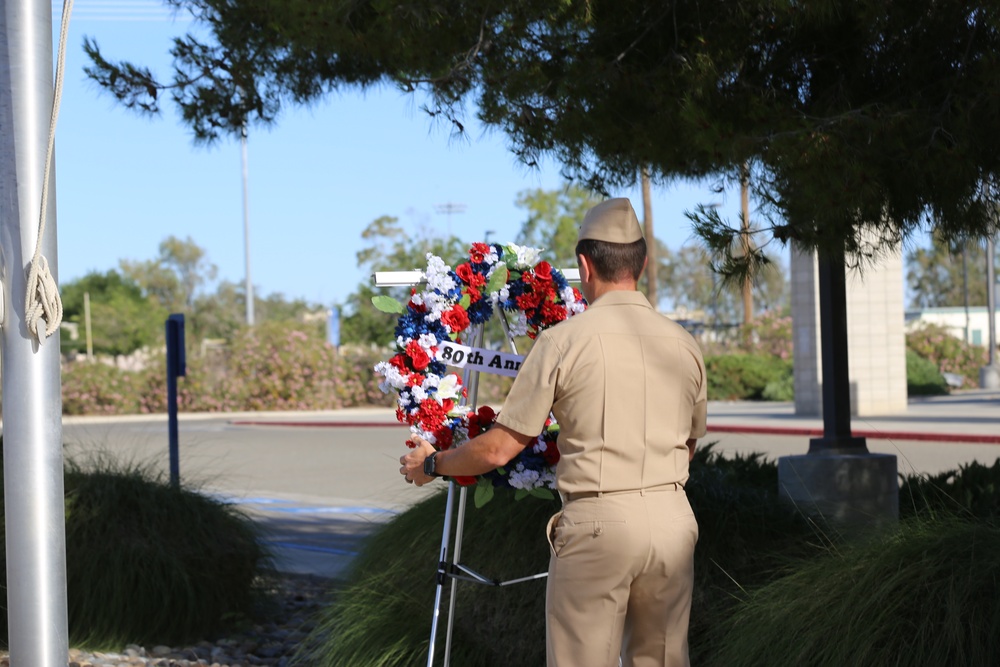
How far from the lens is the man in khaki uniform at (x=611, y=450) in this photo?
3186 millimetres

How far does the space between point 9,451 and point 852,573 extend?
2.82 m

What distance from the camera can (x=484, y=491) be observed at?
420 cm

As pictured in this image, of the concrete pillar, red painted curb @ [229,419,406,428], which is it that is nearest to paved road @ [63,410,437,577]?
red painted curb @ [229,419,406,428]

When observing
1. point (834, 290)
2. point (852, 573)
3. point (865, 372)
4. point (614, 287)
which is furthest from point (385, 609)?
point (865, 372)

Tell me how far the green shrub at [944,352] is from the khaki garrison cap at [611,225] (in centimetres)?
3605

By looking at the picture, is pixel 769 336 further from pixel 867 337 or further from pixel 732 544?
pixel 732 544

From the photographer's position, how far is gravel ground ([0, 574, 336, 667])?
5.86 metres

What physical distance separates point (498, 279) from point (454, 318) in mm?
247

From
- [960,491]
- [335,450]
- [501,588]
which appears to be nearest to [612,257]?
[501,588]

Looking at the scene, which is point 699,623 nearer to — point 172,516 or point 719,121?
point 719,121

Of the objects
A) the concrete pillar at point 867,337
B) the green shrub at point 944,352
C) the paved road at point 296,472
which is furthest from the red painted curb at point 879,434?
the green shrub at point 944,352

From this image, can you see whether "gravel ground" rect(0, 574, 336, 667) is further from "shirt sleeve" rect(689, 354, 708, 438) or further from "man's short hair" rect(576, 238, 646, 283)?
"man's short hair" rect(576, 238, 646, 283)

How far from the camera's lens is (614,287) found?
331 centimetres

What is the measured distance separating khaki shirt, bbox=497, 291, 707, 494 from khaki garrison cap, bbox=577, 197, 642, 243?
161mm
